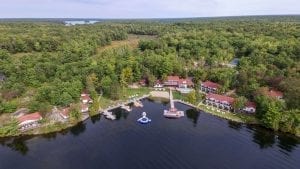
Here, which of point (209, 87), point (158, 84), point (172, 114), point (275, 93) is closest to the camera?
point (172, 114)

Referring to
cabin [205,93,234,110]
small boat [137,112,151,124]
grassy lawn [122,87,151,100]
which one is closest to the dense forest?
grassy lawn [122,87,151,100]

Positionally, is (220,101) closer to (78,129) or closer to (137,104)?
(137,104)

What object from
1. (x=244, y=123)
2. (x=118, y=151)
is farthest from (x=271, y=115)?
(x=118, y=151)

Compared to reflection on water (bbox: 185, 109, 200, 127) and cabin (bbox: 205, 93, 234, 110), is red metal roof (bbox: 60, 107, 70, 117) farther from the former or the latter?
cabin (bbox: 205, 93, 234, 110)

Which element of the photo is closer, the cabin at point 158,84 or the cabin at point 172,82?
the cabin at point 172,82

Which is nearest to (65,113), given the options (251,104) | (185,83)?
(185,83)

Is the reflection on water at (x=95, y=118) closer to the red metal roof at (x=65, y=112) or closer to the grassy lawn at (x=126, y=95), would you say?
the grassy lawn at (x=126, y=95)

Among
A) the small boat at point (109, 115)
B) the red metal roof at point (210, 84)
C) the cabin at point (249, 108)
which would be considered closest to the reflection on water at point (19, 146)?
the small boat at point (109, 115)
